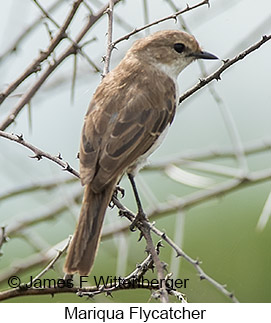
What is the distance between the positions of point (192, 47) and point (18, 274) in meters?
1.79

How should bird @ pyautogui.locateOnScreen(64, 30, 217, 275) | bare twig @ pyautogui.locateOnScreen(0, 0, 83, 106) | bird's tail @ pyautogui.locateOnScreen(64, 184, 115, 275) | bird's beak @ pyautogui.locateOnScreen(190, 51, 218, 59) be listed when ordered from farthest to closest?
1. bird's beak @ pyautogui.locateOnScreen(190, 51, 218, 59)
2. bare twig @ pyautogui.locateOnScreen(0, 0, 83, 106)
3. bird @ pyautogui.locateOnScreen(64, 30, 217, 275)
4. bird's tail @ pyautogui.locateOnScreen(64, 184, 115, 275)

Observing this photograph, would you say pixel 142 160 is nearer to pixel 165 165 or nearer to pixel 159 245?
pixel 165 165

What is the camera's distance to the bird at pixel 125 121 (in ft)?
10.4

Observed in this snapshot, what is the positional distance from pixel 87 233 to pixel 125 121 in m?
0.74

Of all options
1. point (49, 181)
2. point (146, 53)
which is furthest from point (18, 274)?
point (146, 53)

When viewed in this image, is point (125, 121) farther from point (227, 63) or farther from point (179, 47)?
point (179, 47)

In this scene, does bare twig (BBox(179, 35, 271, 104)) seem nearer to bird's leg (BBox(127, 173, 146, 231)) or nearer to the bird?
the bird

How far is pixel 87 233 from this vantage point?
123 inches

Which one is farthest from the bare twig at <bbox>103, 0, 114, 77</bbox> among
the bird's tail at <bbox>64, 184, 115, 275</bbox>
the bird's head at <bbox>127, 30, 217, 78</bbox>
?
the bird's tail at <bbox>64, 184, 115, 275</bbox>

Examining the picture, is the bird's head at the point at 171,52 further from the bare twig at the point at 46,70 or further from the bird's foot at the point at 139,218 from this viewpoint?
the bird's foot at the point at 139,218

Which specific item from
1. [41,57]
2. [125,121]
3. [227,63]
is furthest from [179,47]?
[227,63]

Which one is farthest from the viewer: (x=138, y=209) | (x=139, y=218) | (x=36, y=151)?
(x=138, y=209)

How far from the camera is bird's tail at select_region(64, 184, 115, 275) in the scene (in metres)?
2.93

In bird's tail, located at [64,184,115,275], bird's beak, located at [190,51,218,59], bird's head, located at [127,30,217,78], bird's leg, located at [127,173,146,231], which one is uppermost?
bird's head, located at [127,30,217,78]
